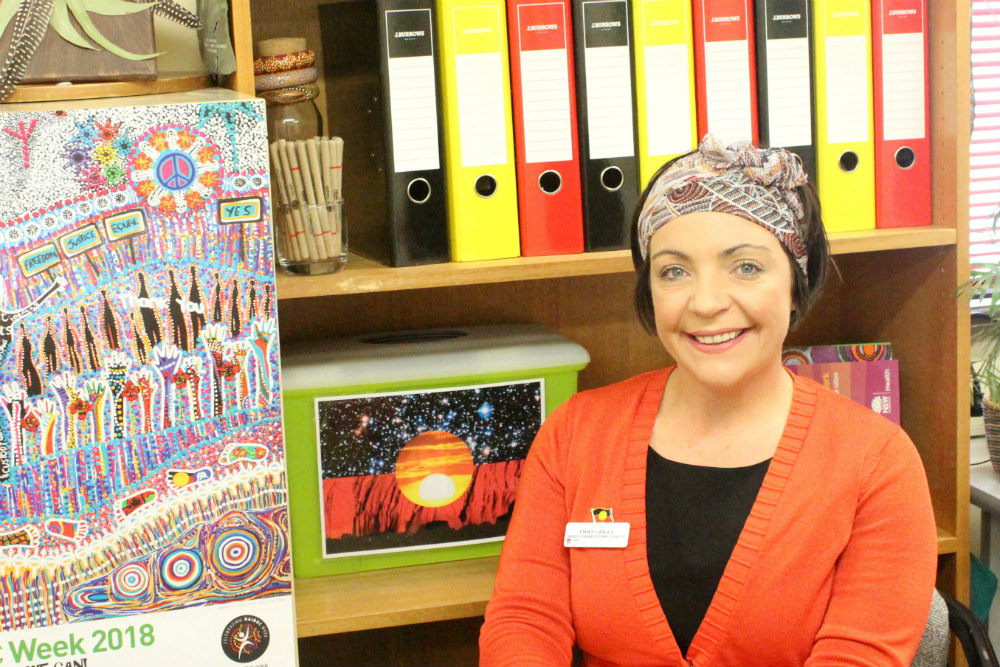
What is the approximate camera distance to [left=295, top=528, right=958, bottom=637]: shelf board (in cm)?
147

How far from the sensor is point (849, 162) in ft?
5.05

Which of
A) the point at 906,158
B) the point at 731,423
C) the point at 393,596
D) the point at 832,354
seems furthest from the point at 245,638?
the point at 906,158

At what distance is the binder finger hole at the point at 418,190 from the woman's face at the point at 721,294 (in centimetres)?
33

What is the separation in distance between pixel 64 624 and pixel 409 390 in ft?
1.76

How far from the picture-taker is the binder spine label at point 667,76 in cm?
Result: 146

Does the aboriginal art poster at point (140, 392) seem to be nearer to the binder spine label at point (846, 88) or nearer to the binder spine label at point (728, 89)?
the binder spine label at point (728, 89)

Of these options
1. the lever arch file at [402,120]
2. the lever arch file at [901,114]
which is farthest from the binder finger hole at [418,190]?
the lever arch file at [901,114]

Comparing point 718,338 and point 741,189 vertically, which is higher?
point 741,189

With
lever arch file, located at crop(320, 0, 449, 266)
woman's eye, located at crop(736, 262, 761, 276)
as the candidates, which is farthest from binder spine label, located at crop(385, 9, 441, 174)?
woman's eye, located at crop(736, 262, 761, 276)

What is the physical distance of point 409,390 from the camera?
5.07 feet

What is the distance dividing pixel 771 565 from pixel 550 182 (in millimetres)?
570

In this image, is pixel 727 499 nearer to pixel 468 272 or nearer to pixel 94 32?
pixel 468 272

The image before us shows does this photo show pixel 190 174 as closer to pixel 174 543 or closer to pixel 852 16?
pixel 174 543

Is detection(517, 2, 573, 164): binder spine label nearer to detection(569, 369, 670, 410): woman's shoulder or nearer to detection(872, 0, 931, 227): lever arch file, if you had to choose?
detection(569, 369, 670, 410): woman's shoulder
